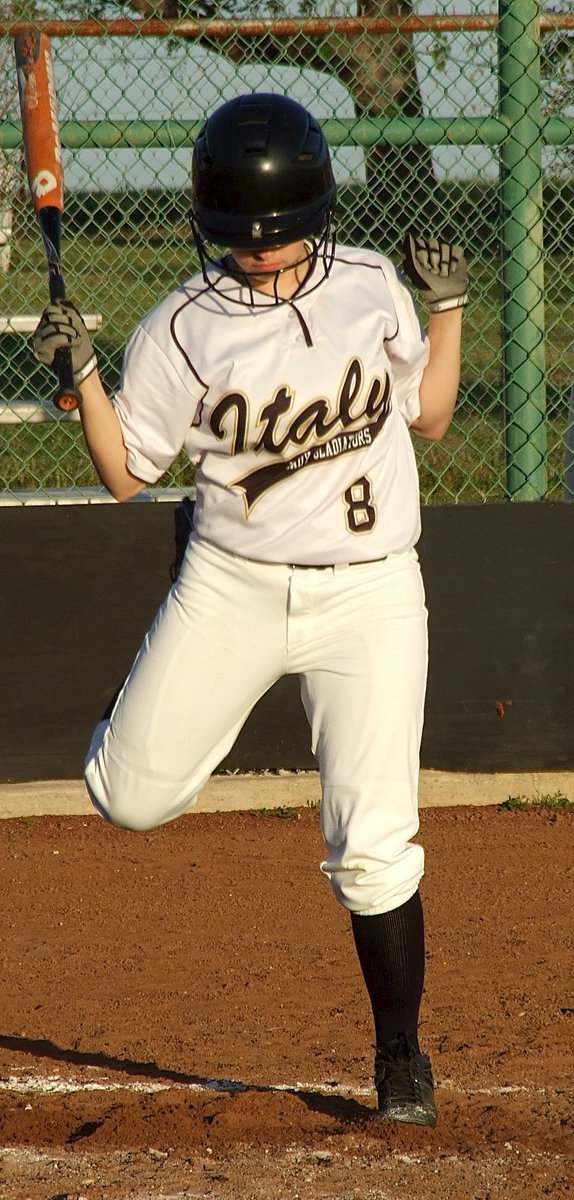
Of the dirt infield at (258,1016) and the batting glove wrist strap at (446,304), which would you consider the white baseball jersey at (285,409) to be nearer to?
the batting glove wrist strap at (446,304)

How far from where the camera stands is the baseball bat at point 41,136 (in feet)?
11.9

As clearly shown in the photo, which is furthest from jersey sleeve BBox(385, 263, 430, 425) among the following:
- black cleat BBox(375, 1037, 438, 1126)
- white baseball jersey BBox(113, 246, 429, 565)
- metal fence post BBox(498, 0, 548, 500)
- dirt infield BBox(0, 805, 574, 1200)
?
metal fence post BBox(498, 0, 548, 500)

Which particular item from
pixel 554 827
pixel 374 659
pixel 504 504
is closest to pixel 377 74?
pixel 504 504

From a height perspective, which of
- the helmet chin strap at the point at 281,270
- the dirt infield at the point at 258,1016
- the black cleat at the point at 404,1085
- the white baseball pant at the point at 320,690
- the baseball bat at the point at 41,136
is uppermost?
the baseball bat at the point at 41,136

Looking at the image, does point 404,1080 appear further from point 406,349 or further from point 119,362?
point 119,362

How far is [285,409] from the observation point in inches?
109

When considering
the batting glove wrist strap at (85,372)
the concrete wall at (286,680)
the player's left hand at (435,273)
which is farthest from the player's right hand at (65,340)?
the concrete wall at (286,680)

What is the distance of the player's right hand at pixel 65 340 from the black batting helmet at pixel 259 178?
334 mm

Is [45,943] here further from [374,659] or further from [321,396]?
[321,396]

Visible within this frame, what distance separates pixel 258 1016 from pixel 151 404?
1.70m

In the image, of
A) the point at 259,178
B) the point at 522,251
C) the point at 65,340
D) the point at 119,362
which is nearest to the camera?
the point at 259,178

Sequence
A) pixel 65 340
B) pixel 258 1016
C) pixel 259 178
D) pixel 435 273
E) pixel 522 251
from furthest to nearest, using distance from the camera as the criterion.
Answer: pixel 522 251 < pixel 258 1016 < pixel 435 273 < pixel 65 340 < pixel 259 178

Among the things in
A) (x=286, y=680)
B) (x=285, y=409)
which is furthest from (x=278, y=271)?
(x=286, y=680)

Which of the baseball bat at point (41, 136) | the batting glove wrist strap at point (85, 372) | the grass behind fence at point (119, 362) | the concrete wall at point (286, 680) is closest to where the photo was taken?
the batting glove wrist strap at point (85, 372)
